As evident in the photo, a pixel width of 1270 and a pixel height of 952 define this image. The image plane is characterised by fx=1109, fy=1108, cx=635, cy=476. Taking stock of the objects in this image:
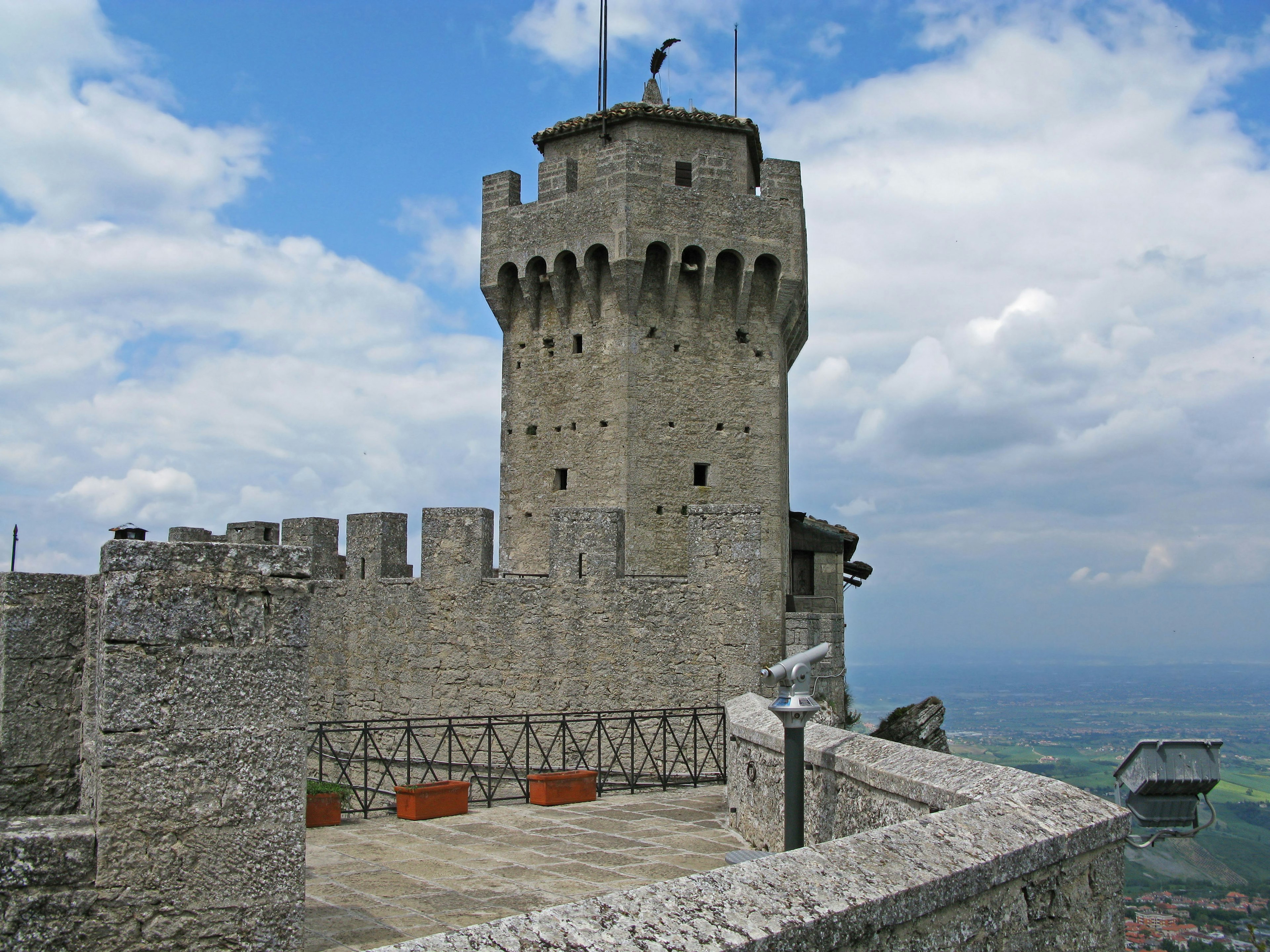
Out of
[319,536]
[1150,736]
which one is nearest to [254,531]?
[319,536]

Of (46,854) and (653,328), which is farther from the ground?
(653,328)

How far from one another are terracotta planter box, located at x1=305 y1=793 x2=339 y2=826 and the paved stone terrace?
0.18 meters

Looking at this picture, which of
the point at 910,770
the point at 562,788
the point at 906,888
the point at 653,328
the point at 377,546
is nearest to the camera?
the point at 906,888

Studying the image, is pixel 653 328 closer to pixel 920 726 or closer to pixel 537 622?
pixel 537 622

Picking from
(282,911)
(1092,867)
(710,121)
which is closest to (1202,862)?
(710,121)

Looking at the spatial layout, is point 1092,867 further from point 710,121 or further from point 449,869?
point 710,121

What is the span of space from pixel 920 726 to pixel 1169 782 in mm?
14929

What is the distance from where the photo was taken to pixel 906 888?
10.8 ft

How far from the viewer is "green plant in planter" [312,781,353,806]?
1098 cm

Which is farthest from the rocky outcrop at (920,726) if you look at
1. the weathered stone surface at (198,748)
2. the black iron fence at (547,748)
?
the weathered stone surface at (198,748)

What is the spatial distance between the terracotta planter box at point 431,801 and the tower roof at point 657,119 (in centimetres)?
1246

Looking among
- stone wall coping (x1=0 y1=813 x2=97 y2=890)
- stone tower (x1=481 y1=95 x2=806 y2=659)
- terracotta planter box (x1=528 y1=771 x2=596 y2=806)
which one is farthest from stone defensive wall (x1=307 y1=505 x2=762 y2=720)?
stone wall coping (x1=0 y1=813 x2=97 y2=890)

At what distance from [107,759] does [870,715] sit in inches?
1653

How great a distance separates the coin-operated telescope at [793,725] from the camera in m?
5.62
